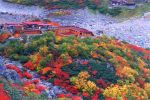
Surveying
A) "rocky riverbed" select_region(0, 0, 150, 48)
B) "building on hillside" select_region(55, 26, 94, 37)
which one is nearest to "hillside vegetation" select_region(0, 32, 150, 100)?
"building on hillside" select_region(55, 26, 94, 37)

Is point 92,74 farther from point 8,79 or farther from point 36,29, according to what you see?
point 36,29

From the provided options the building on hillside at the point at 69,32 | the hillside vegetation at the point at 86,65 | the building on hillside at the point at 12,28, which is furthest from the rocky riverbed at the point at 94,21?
the hillside vegetation at the point at 86,65

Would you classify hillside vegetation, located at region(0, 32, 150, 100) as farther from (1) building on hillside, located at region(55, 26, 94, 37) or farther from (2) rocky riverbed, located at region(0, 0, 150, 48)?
(2) rocky riverbed, located at region(0, 0, 150, 48)

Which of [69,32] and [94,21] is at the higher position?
[69,32]

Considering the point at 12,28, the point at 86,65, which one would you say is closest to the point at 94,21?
the point at 12,28

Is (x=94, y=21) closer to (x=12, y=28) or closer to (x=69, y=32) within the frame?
(x=69, y=32)

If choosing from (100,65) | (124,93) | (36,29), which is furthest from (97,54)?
(36,29)

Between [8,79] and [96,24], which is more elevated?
[8,79]
